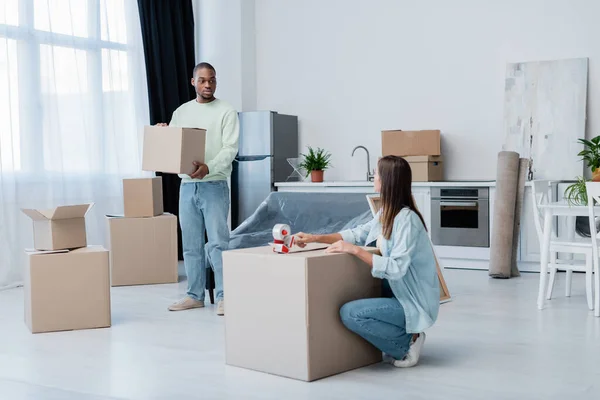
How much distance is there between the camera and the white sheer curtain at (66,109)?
5.75m

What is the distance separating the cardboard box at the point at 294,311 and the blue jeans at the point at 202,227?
1242mm

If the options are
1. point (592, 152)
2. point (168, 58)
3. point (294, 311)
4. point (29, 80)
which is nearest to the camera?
point (294, 311)

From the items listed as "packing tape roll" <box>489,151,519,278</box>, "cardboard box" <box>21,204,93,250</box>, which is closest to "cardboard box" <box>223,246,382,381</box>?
Answer: "cardboard box" <box>21,204,93,250</box>

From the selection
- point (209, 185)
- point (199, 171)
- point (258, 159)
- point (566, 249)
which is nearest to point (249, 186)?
point (258, 159)

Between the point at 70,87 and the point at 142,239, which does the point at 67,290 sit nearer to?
the point at 142,239

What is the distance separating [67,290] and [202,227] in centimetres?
88

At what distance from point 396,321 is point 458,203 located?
3.36 m

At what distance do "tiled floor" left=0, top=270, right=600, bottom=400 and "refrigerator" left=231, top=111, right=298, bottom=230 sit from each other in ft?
8.76

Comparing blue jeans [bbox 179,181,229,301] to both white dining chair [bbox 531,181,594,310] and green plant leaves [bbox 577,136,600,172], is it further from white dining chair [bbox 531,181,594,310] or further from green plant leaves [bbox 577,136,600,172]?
green plant leaves [bbox 577,136,600,172]

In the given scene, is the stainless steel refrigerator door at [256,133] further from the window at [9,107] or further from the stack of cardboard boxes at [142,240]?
the window at [9,107]

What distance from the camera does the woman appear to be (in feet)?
9.71

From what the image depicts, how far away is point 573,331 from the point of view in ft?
12.5

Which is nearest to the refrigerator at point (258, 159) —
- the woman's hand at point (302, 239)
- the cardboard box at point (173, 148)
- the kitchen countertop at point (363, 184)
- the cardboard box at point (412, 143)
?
the kitchen countertop at point (363, 184)

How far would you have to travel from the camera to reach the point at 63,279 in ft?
13.1
